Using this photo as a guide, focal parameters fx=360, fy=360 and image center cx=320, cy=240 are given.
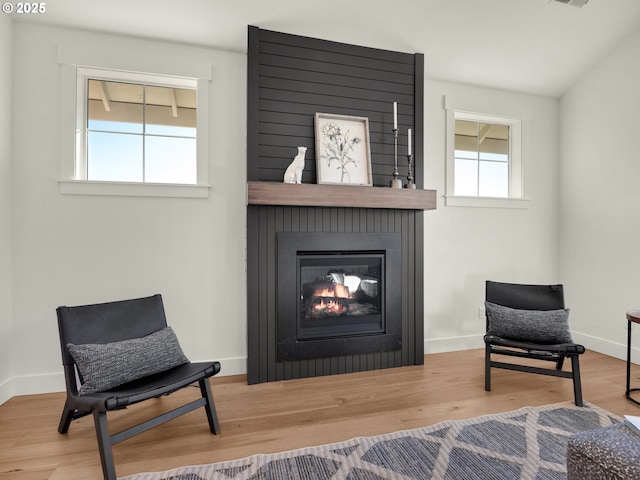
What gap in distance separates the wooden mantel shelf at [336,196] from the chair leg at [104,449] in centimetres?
150

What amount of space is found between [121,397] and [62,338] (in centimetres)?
56

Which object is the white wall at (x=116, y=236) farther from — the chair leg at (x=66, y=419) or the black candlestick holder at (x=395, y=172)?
the black candlestick holder at (x=395, y=172)

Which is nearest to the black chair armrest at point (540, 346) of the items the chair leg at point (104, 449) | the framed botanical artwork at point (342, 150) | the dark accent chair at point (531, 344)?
the dark accent chair at point (531, 344)

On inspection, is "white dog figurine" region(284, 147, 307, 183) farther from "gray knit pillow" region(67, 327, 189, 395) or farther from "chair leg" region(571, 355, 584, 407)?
"chair leg" region(571, 355, 584, 407)

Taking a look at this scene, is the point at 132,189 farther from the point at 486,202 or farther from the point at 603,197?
the point at 603,197

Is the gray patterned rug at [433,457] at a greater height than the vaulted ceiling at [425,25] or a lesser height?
lesser

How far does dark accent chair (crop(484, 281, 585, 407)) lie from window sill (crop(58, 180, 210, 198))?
2.48 m

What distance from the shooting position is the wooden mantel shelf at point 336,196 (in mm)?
2549

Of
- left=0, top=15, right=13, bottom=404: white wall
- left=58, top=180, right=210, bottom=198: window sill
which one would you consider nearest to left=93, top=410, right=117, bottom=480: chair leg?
left=0, top=15, right=13, bottom=404: white wall

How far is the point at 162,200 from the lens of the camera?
109 inches

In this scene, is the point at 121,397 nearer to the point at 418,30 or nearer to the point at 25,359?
the point at 25,359

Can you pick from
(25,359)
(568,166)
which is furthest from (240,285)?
(568,166)

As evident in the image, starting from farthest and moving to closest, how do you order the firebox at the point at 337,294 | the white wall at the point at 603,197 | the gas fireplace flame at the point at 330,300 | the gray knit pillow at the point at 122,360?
the white wall at the point at 603,197, the gas fireplace flame at the point at 330,300, the firebox at the point at 337,294, the gray knit pillow at the point at 122,360

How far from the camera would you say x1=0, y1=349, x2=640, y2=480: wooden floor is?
1817 millimetres
